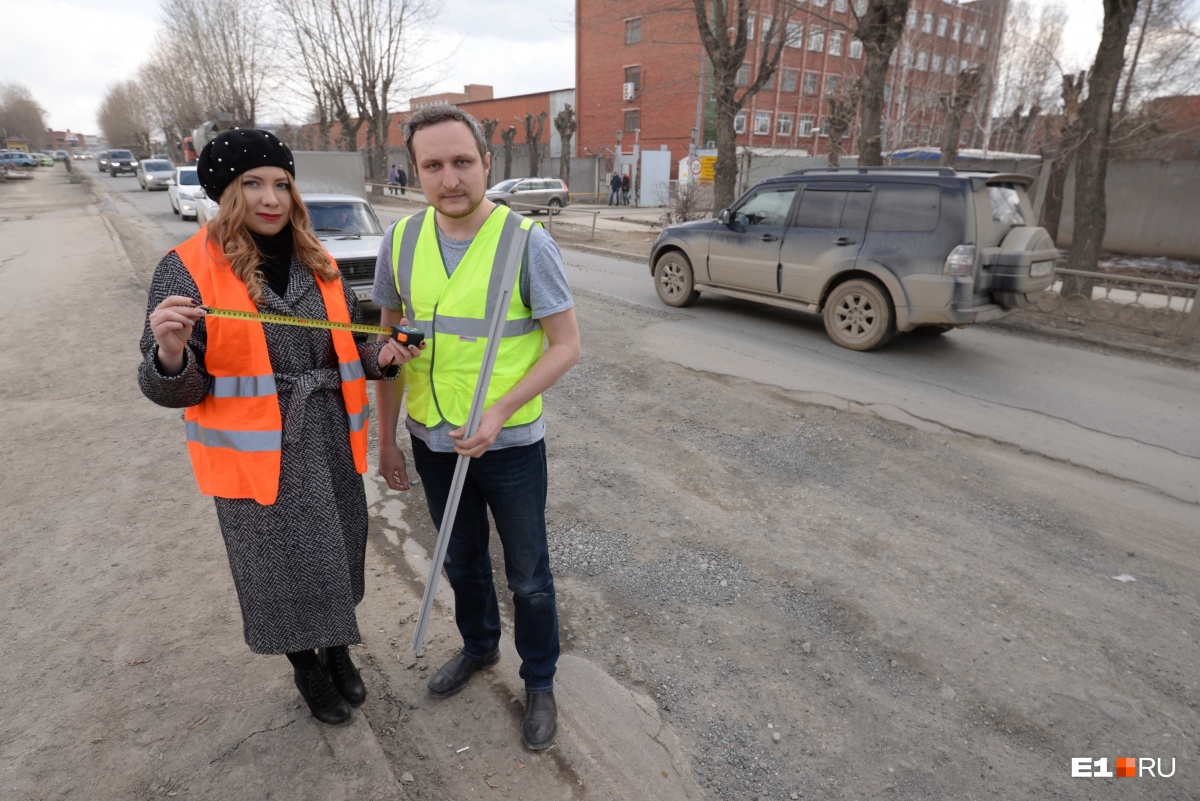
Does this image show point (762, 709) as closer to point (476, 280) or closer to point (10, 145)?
point (476, 280)

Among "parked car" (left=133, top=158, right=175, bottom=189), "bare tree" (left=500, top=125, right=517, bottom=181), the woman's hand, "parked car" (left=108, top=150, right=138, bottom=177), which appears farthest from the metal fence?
"parked car" (left=108, top=150, right=138, bottom=177)

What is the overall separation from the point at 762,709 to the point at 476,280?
75.1 inches

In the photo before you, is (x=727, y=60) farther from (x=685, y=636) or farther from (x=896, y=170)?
(x=685, y=636)

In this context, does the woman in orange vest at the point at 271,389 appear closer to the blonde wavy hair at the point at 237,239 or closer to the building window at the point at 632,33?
the blonde wavy hair at the point at 237,239

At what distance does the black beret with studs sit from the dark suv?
262 inches

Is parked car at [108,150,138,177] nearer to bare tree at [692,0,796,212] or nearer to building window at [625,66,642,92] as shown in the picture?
building window at [625,66,642,92]

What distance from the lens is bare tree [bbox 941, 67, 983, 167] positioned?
654 inches

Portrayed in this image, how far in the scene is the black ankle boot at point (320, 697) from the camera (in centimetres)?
231

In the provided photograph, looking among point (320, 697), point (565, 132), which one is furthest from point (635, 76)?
point (320, 697)

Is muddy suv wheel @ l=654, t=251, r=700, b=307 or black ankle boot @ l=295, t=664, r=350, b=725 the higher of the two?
muddy suv wheel @ l=654, t=251, r=700, b=307

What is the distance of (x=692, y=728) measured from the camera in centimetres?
245

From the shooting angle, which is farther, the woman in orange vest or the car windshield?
the car windshield

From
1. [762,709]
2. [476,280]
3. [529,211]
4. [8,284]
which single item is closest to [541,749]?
[762,709]

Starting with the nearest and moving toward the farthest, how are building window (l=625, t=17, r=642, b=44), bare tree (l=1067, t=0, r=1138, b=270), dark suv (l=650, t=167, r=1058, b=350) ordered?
dark suv (l=650, t=167, r=1058, b=350) < bare tree (l=1067, t=0, r=1138, b=270) < building window (l=625, t=17, r=642, b=44)
